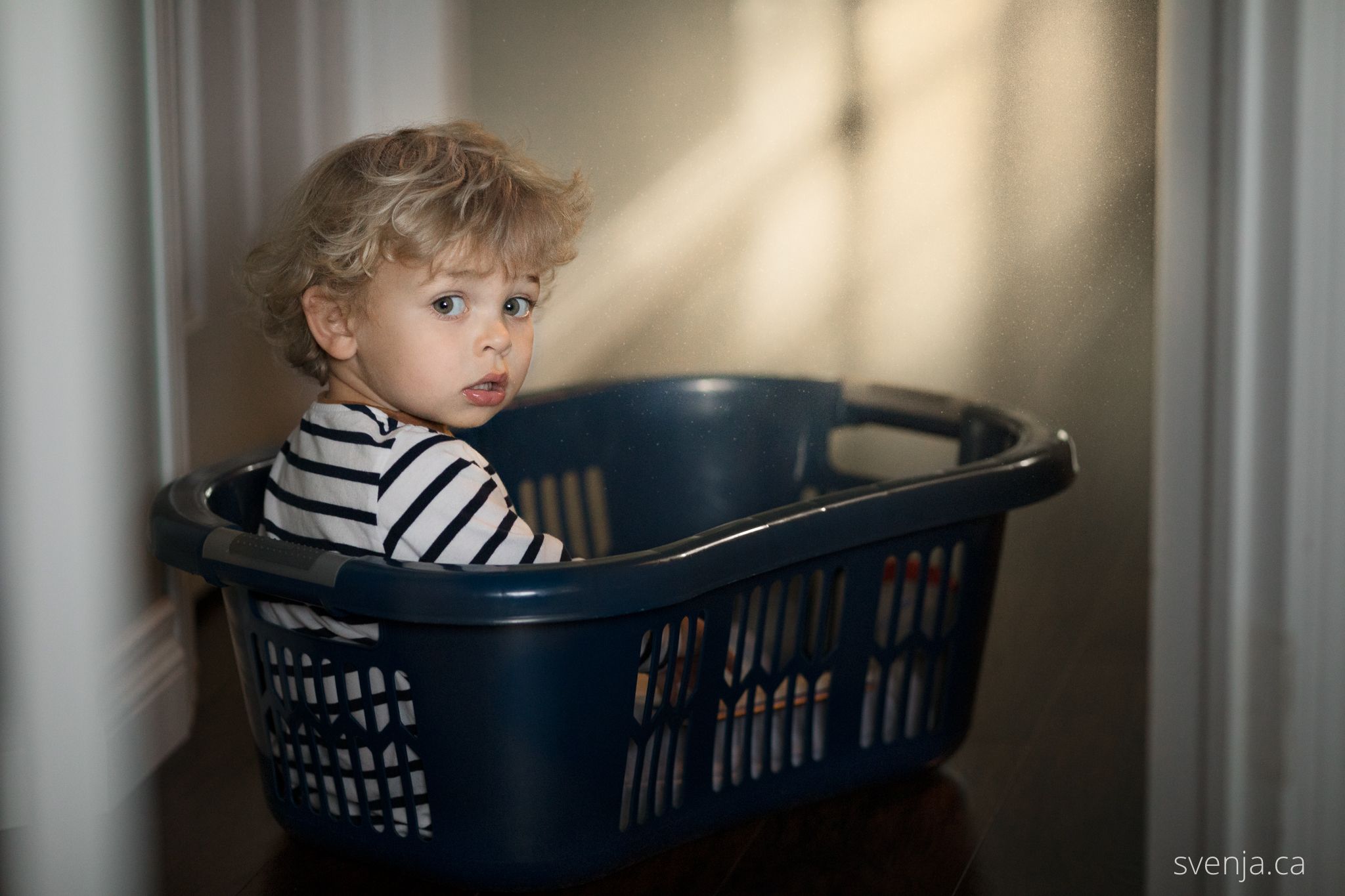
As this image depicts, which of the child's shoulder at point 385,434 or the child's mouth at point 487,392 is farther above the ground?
the child's mouth at point 487,392

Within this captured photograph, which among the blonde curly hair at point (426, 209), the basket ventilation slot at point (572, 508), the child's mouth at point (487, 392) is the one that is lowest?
the basket ventilation slot at point (572, 508)

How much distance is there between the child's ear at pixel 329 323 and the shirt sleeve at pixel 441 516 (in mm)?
110

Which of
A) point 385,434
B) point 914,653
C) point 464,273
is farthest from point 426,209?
point 914,653

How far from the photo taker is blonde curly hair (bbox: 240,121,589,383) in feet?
2.60

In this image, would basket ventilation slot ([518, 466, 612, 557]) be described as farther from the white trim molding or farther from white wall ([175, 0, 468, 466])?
the white trim molding

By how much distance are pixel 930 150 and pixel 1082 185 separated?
0.11m

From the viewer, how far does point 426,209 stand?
79cm

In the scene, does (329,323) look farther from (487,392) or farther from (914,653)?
(914,653)

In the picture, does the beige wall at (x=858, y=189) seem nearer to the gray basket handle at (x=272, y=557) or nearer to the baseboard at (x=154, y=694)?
the gray basket handle at (x=272, y=557)

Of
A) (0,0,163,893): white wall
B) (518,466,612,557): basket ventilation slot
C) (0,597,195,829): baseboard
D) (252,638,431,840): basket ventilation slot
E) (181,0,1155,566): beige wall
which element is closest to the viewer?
(0,0,163,893): white wall

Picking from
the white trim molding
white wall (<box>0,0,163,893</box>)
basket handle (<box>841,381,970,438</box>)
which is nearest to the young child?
basket handle (<box>841,381,970,438</box>)

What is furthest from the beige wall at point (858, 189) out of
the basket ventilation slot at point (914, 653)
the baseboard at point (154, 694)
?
the baseboard at point (154, 694)

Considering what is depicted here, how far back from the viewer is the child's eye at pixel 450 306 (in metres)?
0.81

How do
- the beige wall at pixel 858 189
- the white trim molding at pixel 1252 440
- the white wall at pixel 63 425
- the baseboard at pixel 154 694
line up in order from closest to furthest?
1. the white wall at pixel 63 425
2. the white trim molding at pixel 1252 440
3. the beige wall at pixel 858 189
4. the baseboard at pixel 154 694
